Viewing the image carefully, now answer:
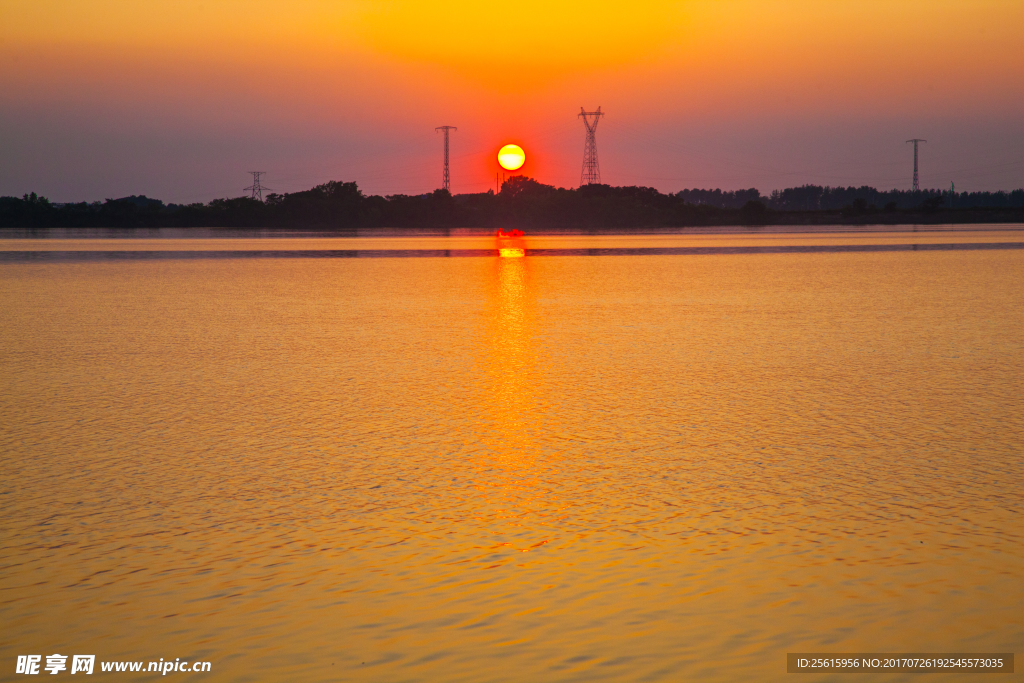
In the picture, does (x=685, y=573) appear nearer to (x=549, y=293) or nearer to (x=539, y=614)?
(x=539, y=614)

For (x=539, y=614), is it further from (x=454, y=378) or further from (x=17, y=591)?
(x=454, y=378)

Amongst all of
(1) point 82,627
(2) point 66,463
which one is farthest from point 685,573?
(2) point 66,463

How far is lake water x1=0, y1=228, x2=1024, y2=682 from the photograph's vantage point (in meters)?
6.63

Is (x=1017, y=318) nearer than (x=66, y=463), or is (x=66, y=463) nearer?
(x=66, y=463)

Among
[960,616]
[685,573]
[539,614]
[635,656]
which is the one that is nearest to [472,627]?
[539,614]

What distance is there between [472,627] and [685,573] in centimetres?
187

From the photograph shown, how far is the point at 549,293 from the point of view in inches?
1473

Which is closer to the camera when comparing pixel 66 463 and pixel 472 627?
pixel 472 627

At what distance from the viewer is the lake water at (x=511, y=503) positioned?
6633mm

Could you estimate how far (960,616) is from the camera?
686 centimetres

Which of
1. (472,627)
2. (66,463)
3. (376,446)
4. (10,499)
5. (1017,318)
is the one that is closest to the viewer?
(472,627)

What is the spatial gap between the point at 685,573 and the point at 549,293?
29.9 m

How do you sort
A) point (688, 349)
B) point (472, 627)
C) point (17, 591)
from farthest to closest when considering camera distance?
point (688, 349), point (17, 591), point (472, 627)

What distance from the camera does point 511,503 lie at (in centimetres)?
955
